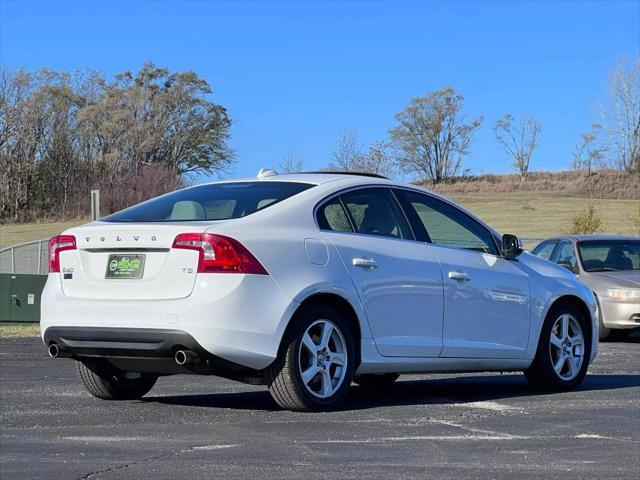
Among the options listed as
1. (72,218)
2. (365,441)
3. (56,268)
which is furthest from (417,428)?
(72,218)

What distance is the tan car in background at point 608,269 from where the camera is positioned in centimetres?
1523

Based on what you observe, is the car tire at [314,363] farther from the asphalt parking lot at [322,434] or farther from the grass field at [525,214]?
the grass field at [525,214]

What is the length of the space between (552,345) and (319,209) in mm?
2653

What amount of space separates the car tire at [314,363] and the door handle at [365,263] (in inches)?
14.5

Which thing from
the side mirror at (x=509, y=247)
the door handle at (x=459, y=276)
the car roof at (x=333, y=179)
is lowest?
the door handle at (x=459, y=276)

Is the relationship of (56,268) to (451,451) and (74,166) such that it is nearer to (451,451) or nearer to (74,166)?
(451,451)

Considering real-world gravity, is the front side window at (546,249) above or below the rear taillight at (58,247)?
above

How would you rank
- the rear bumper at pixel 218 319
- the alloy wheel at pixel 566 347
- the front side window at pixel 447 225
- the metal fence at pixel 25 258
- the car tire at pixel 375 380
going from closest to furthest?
the rear bumper at pixel 218 319, the front side window at pixel 447 225, the alloy wheel at pixel 566 347, the car tire at pixel 375 380, the metal fence at pixel 25 258

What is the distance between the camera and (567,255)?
16.3 meters

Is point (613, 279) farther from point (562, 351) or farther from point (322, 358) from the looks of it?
point (322, 358)

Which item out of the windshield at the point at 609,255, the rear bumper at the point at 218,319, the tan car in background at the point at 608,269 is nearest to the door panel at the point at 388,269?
the rear bumper at the point at 218,319

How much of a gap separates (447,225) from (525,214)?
178 feet

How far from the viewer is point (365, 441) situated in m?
5.98

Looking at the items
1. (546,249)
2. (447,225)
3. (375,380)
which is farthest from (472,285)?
(546,249)
